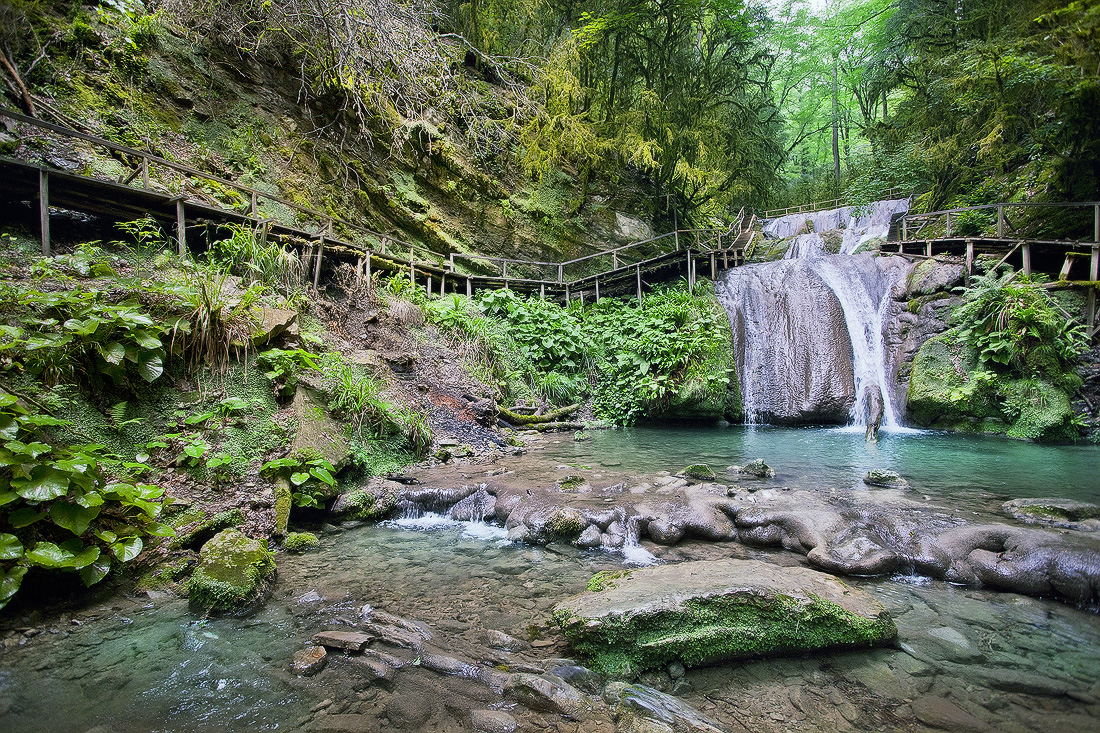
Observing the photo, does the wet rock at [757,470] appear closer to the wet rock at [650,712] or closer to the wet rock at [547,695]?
the wet rock at [650,712]

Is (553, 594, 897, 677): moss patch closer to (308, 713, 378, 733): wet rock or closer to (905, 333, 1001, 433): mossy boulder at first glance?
(308, 713, 378, 733): wet rock

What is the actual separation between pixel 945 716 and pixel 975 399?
10179 millimetres

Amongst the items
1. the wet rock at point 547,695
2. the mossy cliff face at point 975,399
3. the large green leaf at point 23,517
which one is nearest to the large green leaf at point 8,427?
the large green leaf at point 23,517

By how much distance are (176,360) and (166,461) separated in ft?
3.63

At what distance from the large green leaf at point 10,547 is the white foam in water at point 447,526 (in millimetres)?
2560

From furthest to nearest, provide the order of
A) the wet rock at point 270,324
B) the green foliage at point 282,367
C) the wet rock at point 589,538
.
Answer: the wet rock at point 270,324
the green foliage at point 282,367
the wet rock at point 589,538

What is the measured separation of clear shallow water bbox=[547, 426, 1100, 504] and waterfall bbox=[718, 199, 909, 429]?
0.82 metres

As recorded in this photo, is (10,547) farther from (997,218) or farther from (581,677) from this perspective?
(997,218)

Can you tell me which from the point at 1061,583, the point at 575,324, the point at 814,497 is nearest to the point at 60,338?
the point at 814,497

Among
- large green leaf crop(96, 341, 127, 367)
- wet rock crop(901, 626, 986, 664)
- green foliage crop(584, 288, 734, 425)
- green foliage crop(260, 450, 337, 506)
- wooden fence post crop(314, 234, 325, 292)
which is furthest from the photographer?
green foliage crop(584, 288, 734, 425)

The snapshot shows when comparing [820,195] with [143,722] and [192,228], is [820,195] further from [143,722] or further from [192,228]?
[143,722]

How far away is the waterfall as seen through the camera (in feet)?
33.7

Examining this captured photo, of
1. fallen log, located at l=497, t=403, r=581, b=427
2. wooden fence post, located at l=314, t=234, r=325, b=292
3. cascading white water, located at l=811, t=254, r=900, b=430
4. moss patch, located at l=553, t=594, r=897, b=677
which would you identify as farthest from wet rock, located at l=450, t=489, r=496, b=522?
cascading white water, located at l=811, t=254, r=900, b=430

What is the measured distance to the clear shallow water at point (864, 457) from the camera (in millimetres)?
5258
